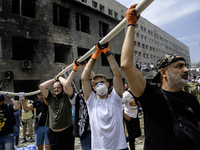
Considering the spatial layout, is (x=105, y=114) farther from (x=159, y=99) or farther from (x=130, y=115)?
(x=130, y=115)

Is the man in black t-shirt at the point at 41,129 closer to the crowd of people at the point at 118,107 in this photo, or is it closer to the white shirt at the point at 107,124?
the crowd of people at the point at 118,107

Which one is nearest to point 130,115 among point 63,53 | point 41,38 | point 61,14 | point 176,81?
point 176,81

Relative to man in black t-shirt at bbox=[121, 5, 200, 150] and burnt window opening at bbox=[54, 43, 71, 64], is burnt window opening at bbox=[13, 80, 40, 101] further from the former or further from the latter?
man in black t-shirt at bbox=[121, 5, 200, 150]

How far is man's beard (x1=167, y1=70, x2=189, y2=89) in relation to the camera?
154cm

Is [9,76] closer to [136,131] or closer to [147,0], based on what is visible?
[136,131]

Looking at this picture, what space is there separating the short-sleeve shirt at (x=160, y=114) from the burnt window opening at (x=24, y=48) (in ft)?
38.1

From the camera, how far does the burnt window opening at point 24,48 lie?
11.4 m

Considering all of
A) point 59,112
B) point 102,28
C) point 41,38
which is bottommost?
point 59,112

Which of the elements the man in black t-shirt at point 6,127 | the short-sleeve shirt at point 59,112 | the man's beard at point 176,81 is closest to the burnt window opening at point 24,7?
the man in black t-shirt at point 6,127

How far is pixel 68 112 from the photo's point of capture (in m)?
3.55

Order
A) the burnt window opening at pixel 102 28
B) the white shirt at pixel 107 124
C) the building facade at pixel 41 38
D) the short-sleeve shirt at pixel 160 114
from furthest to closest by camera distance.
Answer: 1. the burnt window opening at pixel 102 28
2. the building facade at pixel 41 38
3. the white shirt at pixel 107 124
4. the short-sleeve shirt at pixel 160 114

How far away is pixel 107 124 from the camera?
2.47 m

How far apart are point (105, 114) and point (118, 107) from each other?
1.06ft

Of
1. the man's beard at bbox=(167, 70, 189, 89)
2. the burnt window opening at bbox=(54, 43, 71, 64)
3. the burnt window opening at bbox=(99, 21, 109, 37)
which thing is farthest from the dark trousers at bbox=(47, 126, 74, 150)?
the burnt window opening at bbox=(99, 21, 109, 37)
